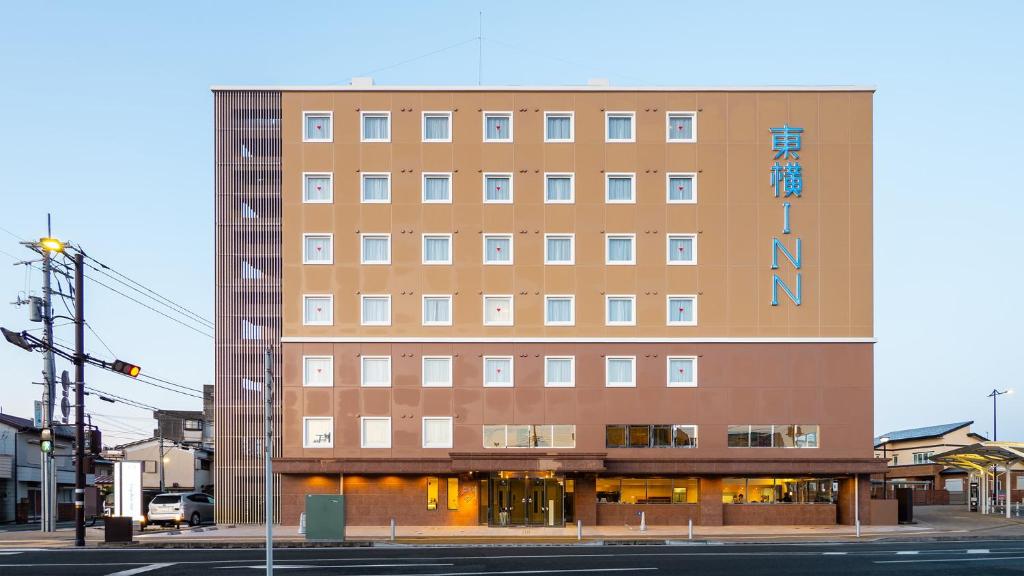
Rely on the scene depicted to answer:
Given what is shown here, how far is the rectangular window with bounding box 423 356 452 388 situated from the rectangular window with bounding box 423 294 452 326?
1.91 m

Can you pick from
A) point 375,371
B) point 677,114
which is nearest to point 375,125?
point 375,371

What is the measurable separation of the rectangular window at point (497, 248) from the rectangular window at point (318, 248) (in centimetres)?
845

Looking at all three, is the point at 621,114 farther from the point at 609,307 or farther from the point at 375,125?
the point at 375,125

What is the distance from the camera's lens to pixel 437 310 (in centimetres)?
4822

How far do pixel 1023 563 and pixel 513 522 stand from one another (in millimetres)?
24182

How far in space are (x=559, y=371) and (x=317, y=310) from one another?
535 inches

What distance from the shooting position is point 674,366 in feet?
156

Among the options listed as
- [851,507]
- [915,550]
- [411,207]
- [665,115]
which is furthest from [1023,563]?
[411,207]

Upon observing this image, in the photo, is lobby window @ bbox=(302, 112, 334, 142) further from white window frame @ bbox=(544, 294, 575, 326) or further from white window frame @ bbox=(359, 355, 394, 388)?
white window frame @ bbox=(544, 294, 575, 326)

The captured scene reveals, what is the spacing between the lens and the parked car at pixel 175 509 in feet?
159

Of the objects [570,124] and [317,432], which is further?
[570,124]

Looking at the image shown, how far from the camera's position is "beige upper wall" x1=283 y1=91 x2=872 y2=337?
47969mm

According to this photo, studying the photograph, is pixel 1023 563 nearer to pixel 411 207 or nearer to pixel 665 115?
pixel 665 115

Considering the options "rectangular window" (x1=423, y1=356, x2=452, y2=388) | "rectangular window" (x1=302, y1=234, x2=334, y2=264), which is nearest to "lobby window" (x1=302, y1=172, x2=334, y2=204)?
"rectangular window" (x1=302, y1=234, x2=334, y2=264)
